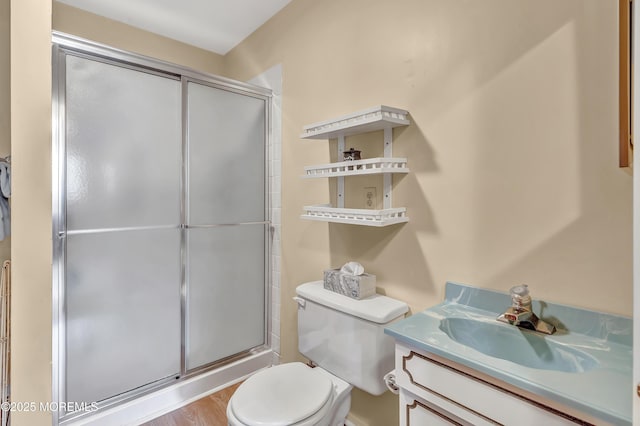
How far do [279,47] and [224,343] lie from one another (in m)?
2.10

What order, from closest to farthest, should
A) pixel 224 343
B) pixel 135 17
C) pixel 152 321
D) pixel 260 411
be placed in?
pixel 260 411 → pixel 152 321 → pixel 224 343 → pixel 135 17

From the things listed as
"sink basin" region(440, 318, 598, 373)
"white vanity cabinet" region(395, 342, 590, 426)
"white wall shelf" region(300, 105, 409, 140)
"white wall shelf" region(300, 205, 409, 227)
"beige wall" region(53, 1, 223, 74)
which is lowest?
"white vanity cabinet" region(395, 342, 590, 426)

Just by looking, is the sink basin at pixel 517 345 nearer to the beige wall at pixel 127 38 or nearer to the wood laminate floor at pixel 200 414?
the wood laminate floor at pixel 200 414

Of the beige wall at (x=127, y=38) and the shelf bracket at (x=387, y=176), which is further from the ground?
the beige wall at (x=127, y=38)

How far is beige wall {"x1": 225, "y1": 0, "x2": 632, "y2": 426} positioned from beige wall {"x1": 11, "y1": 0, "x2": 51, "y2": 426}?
49.6 inches

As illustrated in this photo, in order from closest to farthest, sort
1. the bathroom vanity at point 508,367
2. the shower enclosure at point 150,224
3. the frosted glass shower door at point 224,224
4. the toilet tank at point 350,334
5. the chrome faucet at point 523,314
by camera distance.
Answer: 1. the bathroom vanity at point 508,367
2. the chrome faucet at point 523,314
3. the toilet tank at point 350,334
4. the shower enclosure at point 150,224
5. the frosted glass shower door at point 224,224

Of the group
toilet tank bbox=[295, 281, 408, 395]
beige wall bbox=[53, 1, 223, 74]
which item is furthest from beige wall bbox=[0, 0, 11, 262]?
toilet tank bbox=[295, 281, 408, 395]

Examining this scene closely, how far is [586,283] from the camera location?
0.97 m

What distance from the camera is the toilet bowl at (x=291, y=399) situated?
1154 mm

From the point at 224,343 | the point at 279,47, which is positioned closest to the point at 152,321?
the point at 224,343

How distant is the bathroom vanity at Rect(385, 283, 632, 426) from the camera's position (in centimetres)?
70

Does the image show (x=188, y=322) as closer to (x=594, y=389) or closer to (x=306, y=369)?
(x=306, y=369)

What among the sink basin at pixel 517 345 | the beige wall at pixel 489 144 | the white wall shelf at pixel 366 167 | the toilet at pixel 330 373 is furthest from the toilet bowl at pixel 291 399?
the white wall shelf at pixel 366 167

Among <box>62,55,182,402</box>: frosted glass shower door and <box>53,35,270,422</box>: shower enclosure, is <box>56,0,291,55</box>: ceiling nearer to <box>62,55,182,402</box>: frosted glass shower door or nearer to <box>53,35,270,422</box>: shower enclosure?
<box>53,35,270,422</box>: shower enclosure
